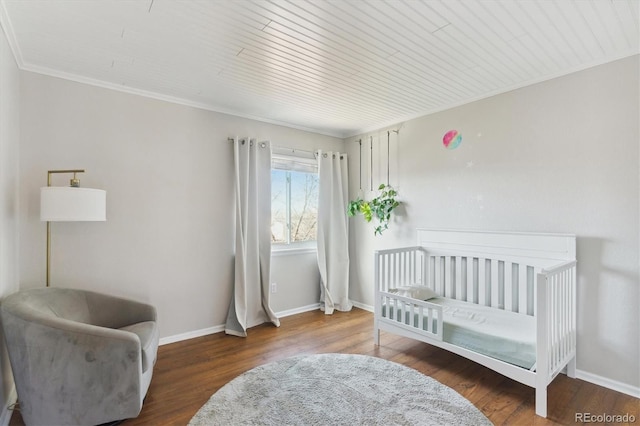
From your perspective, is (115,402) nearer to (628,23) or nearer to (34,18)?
(34,18)

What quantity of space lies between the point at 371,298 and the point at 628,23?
3.46m

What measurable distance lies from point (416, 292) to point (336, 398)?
1.26 m

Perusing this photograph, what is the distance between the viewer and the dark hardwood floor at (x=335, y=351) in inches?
77.6

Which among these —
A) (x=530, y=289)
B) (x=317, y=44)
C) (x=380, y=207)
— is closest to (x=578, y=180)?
(x=530, y=289)

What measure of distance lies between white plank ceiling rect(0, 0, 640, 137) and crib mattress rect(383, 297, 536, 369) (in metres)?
2.02

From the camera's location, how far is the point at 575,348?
2400 millimetres

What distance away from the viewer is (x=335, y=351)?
2854mm

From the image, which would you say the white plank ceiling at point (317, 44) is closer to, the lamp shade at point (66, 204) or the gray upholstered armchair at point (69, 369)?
the lamp shade at point (66, 204)

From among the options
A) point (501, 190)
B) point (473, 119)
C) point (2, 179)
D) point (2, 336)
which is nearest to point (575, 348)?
point (501, 190)

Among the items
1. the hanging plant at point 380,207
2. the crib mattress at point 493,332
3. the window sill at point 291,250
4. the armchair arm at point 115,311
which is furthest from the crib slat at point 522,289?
the armchair arm at point 115,311

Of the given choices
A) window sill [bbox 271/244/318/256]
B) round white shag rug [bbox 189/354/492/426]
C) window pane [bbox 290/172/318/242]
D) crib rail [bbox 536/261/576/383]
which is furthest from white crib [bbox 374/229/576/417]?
window pane [bbox 290/172/318/242]

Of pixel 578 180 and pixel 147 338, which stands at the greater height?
pixel 578 180

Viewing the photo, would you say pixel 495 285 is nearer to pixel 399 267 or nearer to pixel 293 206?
pixel 399 267

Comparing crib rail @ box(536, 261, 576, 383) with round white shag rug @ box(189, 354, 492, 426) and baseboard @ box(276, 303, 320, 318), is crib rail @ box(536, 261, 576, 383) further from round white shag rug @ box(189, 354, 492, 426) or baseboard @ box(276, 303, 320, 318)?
baseboard @ box(276, 303, 320, 318)
